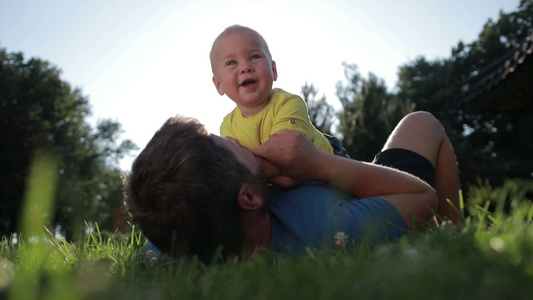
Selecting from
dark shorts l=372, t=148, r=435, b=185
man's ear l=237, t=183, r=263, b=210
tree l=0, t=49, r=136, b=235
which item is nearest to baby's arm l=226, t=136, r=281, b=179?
man's ear l=237, t=183, r=263, b=210

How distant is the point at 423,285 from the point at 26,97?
2765 centimetres

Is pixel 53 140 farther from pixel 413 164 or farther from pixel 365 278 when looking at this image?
pixel 365 278

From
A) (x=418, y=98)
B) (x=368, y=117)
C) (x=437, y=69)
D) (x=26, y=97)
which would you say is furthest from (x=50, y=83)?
(x=437, y=69)

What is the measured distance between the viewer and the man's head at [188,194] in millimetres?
2092

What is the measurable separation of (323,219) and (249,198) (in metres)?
0.34

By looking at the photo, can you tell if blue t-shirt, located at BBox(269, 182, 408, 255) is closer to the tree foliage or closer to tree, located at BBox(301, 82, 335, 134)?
tree, located at BBox(301, 82, 335, 134)

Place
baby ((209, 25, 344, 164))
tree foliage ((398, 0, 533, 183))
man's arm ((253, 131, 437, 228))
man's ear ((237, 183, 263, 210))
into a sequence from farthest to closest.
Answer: tree foliage ((398, 0, 533, 183)) < baby ((209, 25, 344, 164)) < man's arm ((253, 131, 437, 228)) < man's ear ((237, 183, 263, 210))

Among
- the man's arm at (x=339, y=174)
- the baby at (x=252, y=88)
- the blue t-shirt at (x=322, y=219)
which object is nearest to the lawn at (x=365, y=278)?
the blue t-shirt at (x=322, y=219)

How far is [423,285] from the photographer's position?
3.43ft

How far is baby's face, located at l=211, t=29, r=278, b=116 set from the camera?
331cm

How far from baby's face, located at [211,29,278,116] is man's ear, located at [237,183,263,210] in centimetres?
113

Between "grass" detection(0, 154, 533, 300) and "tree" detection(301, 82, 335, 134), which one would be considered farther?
"tree" detection(301, 82, 335, 134)

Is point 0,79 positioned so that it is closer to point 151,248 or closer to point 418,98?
point 151,248

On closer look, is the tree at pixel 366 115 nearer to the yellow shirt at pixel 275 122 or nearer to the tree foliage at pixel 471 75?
the yellow shirt at pixel 275 122
